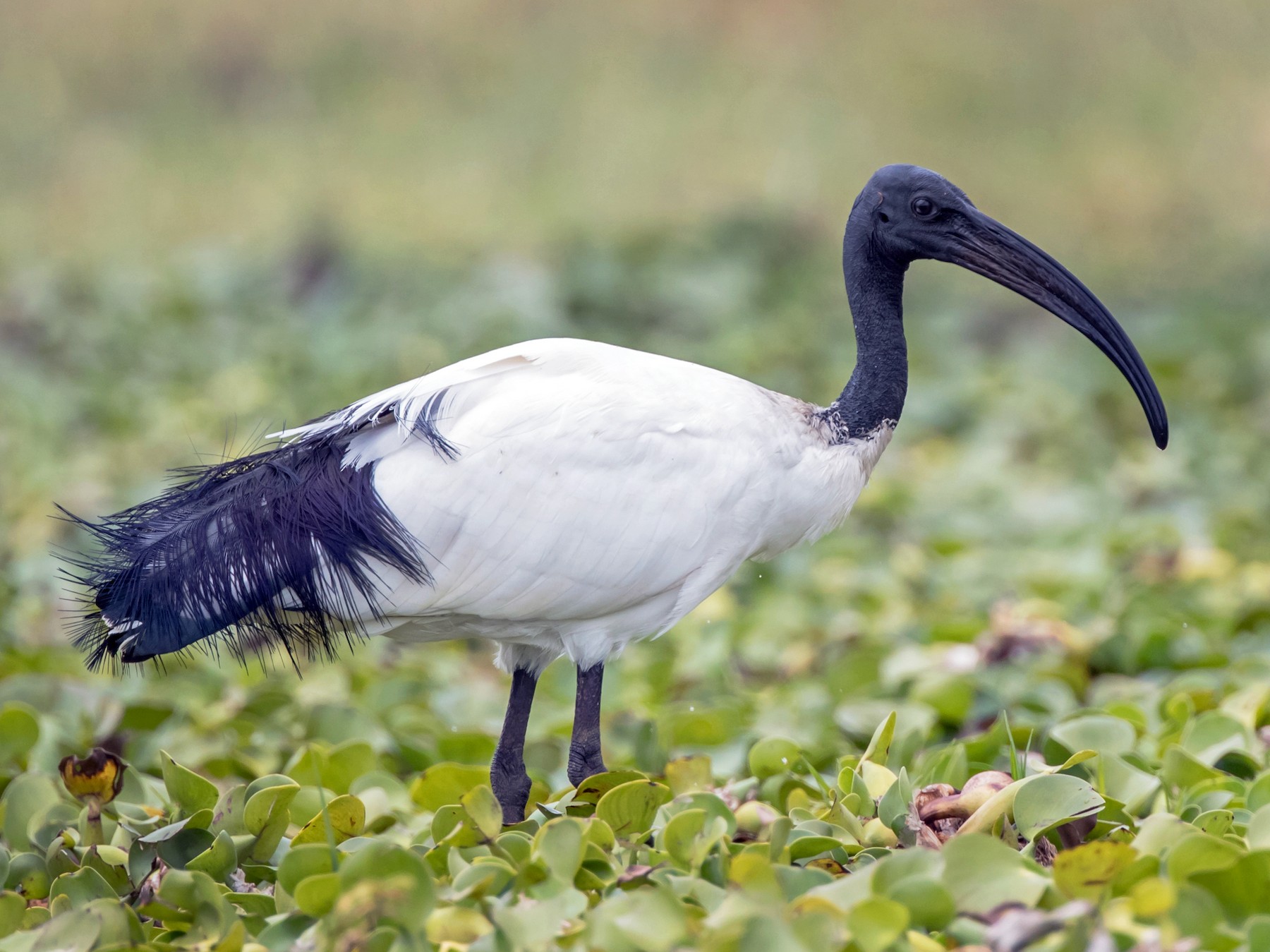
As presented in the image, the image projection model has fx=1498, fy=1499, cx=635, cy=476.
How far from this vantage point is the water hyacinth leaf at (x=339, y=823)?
3357 mm

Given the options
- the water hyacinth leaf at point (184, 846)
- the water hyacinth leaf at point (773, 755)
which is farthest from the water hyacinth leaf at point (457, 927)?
the water hyacinth leaf at point (773, 755)

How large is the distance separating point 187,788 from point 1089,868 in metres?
2.02

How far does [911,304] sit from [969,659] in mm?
5391

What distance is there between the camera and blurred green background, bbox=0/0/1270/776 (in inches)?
218

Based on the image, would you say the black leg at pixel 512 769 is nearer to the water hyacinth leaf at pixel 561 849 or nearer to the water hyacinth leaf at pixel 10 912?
the water hyacinth leaf at pixel 561 849

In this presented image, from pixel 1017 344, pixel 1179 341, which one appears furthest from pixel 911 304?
pixel 1179 341

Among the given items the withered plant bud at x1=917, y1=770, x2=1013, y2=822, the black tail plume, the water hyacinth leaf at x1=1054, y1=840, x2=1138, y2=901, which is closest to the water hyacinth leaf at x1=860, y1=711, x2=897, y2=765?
the withered plant bud at x1=917, y1=770, x2=1013, y2=822

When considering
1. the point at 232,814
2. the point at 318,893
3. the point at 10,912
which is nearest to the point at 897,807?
the point at 318,893

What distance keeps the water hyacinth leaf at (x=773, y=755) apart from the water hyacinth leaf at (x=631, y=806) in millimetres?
677

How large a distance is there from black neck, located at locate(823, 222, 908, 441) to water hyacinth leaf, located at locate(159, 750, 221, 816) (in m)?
1.76

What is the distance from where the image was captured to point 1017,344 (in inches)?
381

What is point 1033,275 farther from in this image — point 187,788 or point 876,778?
point 187,788

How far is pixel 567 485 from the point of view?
355 cm

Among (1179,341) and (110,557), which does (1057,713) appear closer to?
(110,557)
